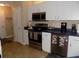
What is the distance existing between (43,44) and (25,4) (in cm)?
251

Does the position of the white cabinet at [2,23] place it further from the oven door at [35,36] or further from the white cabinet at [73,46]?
the white cabinet at [73,46]

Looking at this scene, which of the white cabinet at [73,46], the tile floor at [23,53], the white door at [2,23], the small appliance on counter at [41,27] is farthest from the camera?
the white door at [2,23]

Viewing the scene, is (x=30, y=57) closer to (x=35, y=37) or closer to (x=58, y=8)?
(x=35, y=37)

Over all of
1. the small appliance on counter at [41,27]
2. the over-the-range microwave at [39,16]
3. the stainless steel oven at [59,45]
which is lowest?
the stainless steel oven at [59,45]

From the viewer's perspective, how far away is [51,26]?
5328mm

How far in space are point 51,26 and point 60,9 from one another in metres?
1.11

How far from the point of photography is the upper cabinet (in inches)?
160

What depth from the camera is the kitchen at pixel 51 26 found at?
4020 millimetres

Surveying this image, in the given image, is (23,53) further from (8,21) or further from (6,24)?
(8,21)

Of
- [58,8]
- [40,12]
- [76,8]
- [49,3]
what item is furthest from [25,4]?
[76,8]

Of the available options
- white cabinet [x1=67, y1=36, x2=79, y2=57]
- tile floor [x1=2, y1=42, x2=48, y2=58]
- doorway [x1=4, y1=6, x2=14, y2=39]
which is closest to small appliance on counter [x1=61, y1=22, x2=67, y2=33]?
white cabinet [x1=67, y1=36, x2=79, y2=57]

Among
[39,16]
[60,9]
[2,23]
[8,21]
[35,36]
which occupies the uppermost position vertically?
[60,9]

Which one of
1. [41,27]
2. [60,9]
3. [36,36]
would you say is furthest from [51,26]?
[60,9]

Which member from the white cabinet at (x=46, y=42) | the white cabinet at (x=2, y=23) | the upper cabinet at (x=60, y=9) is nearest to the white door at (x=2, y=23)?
the white cabinet at (x=2, y=23)
